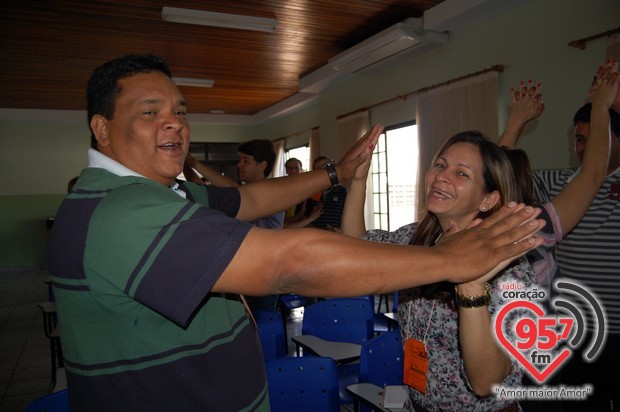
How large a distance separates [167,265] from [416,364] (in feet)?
3.56

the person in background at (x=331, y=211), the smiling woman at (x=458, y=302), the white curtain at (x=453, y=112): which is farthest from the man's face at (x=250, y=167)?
the white curtain at (x=453, y=112)

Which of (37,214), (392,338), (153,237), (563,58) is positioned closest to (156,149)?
(153,237)

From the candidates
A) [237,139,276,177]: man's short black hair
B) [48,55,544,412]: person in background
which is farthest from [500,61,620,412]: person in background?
[237,139,276,177]: man's short black hair

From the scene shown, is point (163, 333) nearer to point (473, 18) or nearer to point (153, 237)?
point (153, 237)

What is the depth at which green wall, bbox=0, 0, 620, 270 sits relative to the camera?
4035 millimetres

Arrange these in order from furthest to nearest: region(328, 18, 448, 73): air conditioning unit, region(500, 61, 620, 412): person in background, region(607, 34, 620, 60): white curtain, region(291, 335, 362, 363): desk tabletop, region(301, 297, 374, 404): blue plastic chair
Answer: region(328, 18, 448, 73): air conditioning unit < region(607, 34, 620, 60): white curtain < region(301, 297, 374, 404): blue plastic chair < region(291, 335, 362, 363): desk tabletop < region(500, 61, 620, 412): person in background

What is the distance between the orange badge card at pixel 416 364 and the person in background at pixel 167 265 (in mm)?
606

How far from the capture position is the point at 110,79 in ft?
3.54

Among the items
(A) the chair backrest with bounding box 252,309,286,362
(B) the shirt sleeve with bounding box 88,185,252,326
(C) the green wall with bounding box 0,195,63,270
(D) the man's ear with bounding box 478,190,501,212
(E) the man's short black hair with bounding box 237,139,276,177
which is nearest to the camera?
(B) the shirt sleeve with bounding box 88,185,252,326

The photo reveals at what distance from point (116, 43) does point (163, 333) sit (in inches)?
238

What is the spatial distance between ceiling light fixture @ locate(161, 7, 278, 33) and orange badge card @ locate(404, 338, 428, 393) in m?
4.37

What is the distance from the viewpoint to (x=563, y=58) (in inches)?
161

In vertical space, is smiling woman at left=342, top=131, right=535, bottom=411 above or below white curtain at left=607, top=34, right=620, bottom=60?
below

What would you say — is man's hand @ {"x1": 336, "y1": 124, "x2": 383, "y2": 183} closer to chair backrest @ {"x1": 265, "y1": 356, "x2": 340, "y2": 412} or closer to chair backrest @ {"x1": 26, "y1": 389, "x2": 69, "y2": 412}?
chair backrest @ {"x1": 265, "y1": 356, "x2": 340, "y2": 412}
